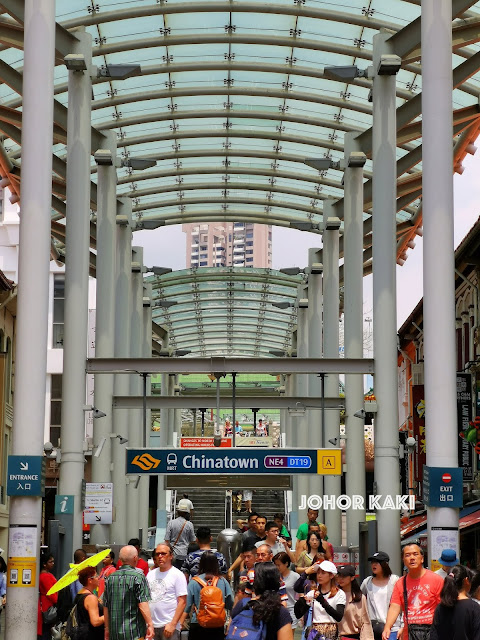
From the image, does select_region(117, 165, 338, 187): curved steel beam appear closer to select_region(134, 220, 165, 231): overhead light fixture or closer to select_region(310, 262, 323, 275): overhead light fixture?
select_region(134, 220, 165, 231): overhead light fixture

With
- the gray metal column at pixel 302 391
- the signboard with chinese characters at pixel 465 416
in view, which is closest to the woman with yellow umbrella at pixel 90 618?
the signboard with chinese characters at pixel 465 416

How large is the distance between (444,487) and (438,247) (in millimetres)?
3883

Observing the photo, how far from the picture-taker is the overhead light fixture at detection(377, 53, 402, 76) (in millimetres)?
26234

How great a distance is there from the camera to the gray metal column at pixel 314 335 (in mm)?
43188

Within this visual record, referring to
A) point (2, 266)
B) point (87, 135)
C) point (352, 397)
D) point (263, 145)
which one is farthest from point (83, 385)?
point (2, 266)

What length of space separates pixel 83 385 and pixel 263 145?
14729 mm

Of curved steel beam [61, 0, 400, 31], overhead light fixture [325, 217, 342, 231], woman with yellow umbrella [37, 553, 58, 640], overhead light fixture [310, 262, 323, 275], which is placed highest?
curved steel beam [61, 0, 400, 31]

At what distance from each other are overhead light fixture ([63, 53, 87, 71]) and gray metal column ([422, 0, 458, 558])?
7447 millimetres

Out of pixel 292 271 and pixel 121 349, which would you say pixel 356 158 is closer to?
pixel 121 349

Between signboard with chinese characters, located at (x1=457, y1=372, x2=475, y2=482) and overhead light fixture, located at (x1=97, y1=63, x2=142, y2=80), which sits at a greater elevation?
overhead light fixture, located at (x1=97, y1=63, x2=142, y2=80)

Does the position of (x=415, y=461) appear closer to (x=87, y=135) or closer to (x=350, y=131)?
(x=350, y=131)

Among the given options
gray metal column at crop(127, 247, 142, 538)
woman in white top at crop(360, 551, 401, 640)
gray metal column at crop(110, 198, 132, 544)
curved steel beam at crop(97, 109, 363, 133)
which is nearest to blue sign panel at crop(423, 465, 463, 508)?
woman in white top at crop(360, 551, 401, 640)

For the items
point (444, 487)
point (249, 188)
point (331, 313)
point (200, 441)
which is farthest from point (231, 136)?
point (444, 487)

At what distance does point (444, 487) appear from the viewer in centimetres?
2088
